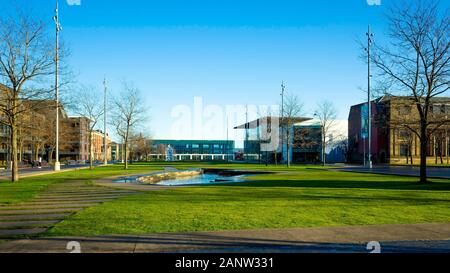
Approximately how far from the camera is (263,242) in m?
7.65

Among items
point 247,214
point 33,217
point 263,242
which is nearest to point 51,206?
point 33,217

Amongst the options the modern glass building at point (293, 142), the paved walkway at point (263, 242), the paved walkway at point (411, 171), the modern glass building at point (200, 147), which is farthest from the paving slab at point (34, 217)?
the modern glass building at point (200, 147)

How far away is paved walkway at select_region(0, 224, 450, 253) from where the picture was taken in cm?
704

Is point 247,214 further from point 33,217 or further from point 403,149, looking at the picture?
point 403,149

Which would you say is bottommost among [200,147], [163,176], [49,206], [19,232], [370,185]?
[163,176]

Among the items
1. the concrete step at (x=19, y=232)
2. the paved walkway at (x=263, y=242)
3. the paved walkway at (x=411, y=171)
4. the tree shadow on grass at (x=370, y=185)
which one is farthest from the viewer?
the paved walkway at (x=411, y=171)

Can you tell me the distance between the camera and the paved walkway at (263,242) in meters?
7.04

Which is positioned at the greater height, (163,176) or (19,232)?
(19,232)

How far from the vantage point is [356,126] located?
8581 cm

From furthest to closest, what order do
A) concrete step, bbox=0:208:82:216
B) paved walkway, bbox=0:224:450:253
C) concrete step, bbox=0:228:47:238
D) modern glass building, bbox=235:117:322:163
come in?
modern glass building, bbox=235:117:322:163 → concrete step, bbox=0:208:82:216 → concrete step, bbox=0:228:47:238 → paved walkway, bbox=0:224:450:253

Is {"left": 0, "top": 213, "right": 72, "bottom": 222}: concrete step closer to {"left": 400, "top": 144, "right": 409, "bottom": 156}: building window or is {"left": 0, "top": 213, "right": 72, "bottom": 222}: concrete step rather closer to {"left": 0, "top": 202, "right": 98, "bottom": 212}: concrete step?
{"left": 0, "top": 202, "right": 98, "bottom": 212}: concrete step

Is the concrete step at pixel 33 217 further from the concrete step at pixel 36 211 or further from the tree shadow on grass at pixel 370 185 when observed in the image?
the tree shadow on grass at pixel 370 185

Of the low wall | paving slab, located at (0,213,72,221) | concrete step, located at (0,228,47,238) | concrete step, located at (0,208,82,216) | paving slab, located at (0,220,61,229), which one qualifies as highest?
concrete step, located at (0,228,47,238)

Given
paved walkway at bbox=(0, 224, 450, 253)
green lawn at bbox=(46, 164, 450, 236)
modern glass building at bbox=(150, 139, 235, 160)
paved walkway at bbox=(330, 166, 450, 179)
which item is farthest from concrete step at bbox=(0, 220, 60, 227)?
modern glass building at bbox=(150, 139, 235, 160)
